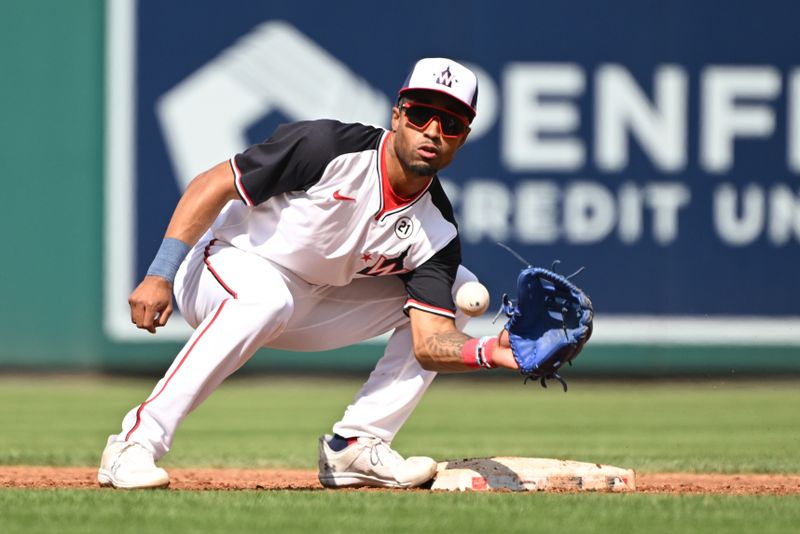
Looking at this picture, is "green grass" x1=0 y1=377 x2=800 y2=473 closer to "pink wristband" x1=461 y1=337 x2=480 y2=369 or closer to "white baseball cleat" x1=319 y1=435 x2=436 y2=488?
"white baseball cleat" x1=319 y1=435 x2=436 y2=488

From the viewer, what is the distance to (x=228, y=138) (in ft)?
35.3

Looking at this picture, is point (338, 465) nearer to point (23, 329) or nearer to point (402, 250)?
point (402, 250)

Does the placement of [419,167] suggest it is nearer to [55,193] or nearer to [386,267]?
[386,267]

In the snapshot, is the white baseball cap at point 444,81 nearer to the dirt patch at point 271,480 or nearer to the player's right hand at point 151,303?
the player's right hand at point 151,303

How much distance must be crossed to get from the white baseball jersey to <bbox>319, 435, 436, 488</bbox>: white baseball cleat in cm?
48

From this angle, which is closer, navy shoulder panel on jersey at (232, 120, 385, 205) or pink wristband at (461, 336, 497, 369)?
pink wristband at (461, 336, 497, 369)

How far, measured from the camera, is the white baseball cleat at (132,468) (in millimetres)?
4184

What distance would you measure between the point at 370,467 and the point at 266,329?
0.64 meters

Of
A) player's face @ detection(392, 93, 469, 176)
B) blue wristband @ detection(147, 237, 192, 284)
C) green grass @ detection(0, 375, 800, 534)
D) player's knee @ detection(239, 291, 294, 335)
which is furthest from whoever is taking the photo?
player's face @ detection(392, 93, 469, 176)

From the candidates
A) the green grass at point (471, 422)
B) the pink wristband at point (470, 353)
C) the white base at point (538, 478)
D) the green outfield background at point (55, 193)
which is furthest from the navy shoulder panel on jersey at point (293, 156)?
the green outfield background at point (55, 193)

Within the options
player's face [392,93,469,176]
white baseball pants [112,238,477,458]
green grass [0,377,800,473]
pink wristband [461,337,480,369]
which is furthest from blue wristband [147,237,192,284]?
green grass [0,377,800,473]

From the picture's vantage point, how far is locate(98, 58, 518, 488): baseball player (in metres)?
4.31

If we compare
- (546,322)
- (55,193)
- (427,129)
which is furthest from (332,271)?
(55,193)

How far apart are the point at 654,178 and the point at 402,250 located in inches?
253
